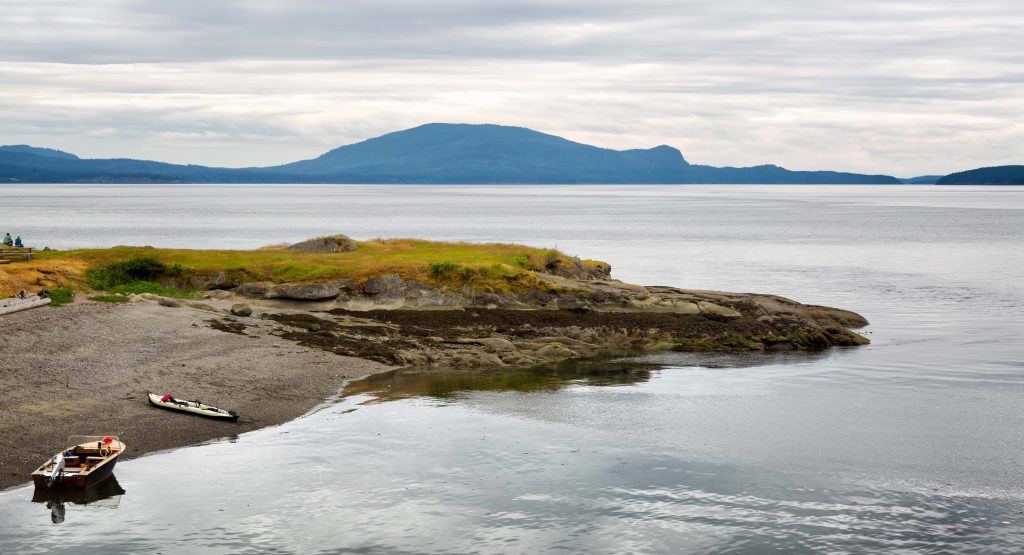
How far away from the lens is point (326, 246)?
2724 inches

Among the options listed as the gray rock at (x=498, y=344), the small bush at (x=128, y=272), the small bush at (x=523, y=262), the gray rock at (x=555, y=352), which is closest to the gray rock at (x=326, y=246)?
the small bush at (x=128, y=272)

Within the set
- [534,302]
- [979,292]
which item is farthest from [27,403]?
[979,292]

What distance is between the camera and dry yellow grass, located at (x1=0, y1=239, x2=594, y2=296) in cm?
5831

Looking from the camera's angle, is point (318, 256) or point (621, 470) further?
point (318, 256)

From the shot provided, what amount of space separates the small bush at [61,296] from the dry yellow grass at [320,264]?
131 inches

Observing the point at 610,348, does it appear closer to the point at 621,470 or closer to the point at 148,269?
the point at 621,470

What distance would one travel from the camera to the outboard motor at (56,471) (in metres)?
26.2

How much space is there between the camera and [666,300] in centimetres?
5891

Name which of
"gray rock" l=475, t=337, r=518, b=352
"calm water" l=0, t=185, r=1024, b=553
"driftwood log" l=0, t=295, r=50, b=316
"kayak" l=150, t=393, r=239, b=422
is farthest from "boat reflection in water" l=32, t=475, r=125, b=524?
"gray rock" l=475, t=337, r=518, b=352

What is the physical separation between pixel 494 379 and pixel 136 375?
15.0 meters

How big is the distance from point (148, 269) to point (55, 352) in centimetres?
2249

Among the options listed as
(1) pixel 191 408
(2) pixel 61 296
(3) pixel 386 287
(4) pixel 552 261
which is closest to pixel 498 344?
(3) pixel 386 287

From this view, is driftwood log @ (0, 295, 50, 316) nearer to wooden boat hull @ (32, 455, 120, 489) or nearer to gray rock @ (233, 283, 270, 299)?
gray rock @ (233, 283, 270, 299)

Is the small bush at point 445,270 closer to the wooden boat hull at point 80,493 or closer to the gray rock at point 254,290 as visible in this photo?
the gray rock at point 254,290
